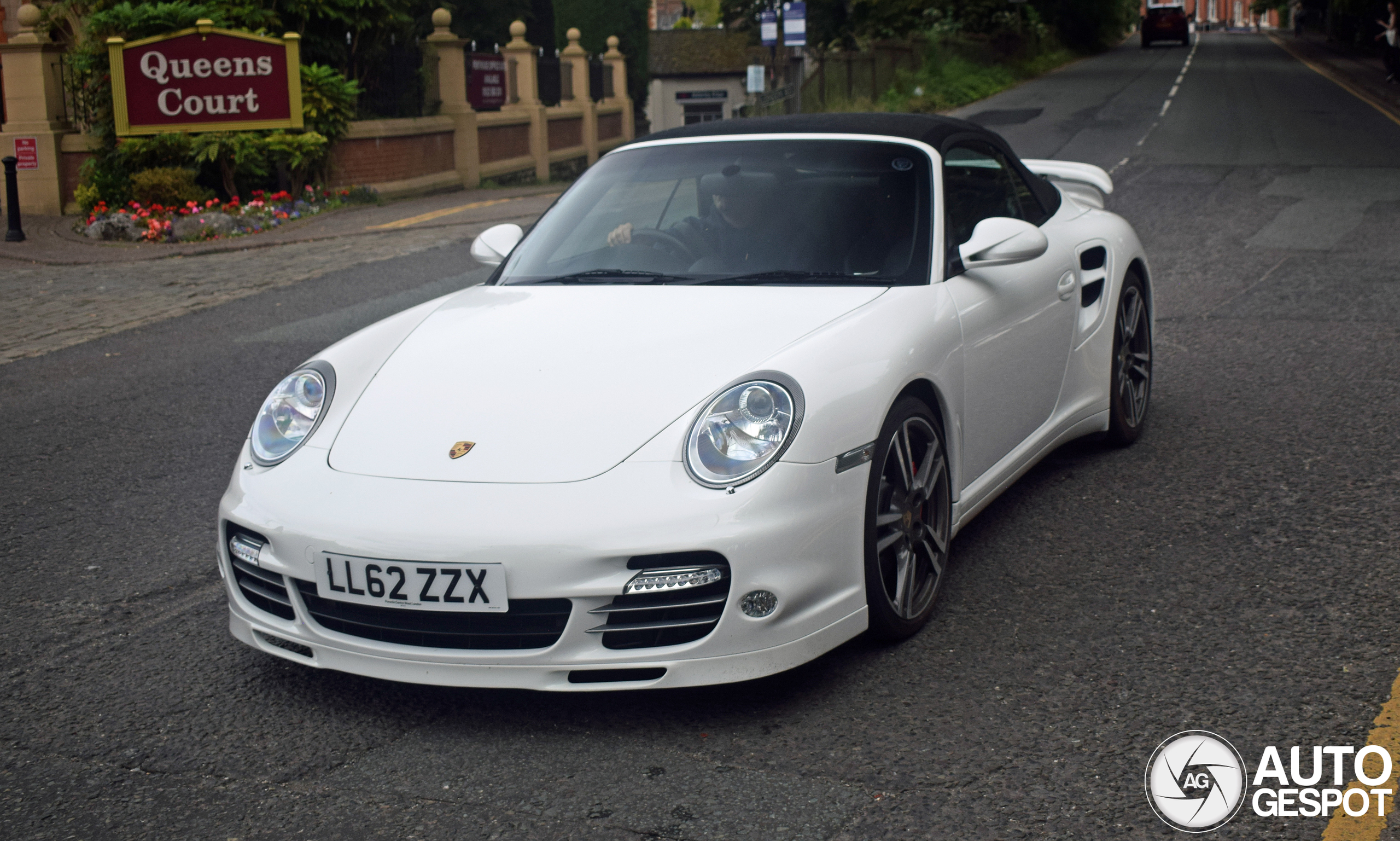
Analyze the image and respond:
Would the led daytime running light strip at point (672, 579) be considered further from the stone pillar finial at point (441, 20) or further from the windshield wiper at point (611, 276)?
the stone pillar finial at point (441, 20)

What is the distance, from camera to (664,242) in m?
4.26

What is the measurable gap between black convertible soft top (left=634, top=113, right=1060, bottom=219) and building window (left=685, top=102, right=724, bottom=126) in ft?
224

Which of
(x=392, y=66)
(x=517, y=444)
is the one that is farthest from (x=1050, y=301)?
(x=392, y=66)

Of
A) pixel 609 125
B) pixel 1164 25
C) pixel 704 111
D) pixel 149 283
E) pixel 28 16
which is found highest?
pixel 1164 25

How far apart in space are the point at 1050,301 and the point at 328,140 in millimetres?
15493

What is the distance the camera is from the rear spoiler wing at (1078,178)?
6.08 meters

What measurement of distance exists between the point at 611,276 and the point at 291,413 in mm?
1103

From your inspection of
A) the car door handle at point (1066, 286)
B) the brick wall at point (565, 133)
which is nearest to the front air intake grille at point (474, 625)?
the car door handle at point (1066, 286)

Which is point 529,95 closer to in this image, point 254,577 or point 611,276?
point 611,276

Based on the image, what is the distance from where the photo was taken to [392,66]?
2061cm

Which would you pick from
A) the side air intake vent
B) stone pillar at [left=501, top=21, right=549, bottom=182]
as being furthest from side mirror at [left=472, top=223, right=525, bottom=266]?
stone pillar at [left=501, top=21, right=549, bottom=182]

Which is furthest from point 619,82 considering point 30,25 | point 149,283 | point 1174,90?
point 149,283

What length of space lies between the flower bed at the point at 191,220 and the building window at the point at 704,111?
185 feet

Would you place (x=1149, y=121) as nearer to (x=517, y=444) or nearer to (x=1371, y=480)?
(x=1371, y=480)
